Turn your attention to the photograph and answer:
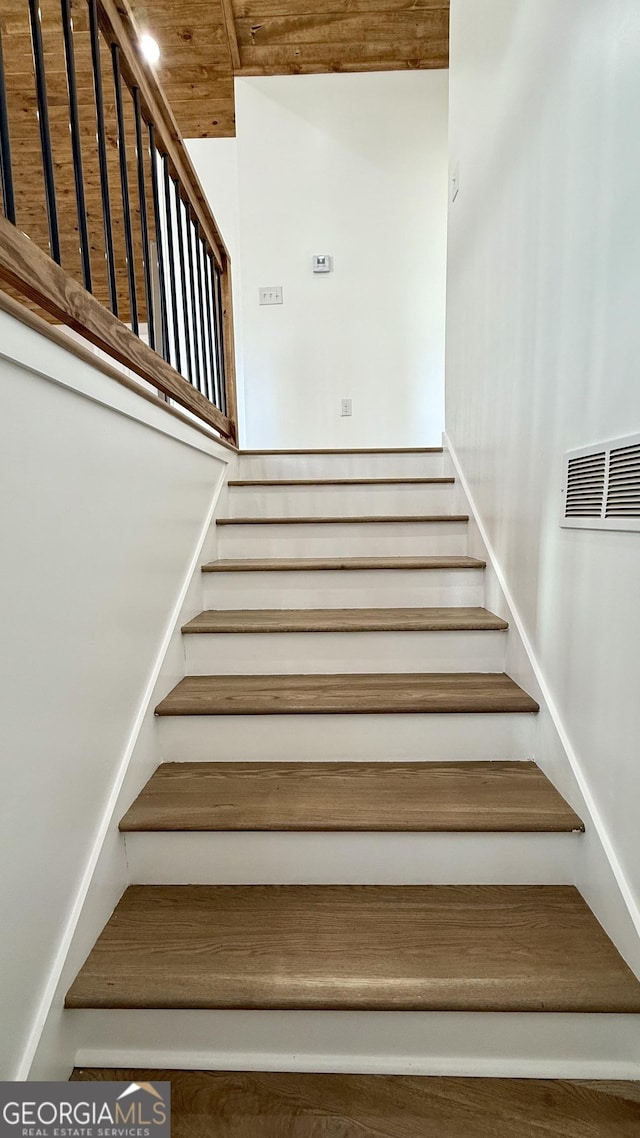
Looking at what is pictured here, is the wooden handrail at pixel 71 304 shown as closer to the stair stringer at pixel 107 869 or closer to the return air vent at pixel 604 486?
the stair stringer at pixel 107 869

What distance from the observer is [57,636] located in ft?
3.19

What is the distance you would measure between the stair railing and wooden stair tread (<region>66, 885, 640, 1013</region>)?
46.2 inches

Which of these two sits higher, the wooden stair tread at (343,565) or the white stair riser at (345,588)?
the wooden stair tread at (343,565)

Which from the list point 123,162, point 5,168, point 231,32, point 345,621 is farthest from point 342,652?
point 231,32

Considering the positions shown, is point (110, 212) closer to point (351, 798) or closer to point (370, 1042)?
point (351, 798)

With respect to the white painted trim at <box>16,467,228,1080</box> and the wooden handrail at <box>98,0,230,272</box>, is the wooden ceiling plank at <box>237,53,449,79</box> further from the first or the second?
the white painted trim at <box>16,467,228,1080</box>

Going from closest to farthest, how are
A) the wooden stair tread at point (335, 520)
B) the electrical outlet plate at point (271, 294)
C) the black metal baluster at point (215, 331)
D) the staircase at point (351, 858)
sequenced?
the staircase at point (351, 858) < the wooden stair tread at point (335, 520) < the black metal baluster at point (215, 331) < the electrical outlet plate at point (271, 294)

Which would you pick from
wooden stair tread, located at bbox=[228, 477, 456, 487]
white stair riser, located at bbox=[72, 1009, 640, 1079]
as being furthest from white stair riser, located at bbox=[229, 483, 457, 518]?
white stair riser, located at bbox=[72, 1009, 640, 1079]

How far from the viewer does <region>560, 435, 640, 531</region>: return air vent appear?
97 cm

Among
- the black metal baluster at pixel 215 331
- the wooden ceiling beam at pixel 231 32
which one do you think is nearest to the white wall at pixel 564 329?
the black metal baluster at pixel 215 331

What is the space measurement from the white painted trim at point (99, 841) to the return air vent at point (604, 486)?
105cm

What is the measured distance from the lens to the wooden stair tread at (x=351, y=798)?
1.16 meters

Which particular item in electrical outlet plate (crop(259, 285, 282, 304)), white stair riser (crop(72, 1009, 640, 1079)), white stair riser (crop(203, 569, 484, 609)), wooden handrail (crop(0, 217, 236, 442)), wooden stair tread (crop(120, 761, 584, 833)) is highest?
electrical outlet plate (crop(259, 285, 282, 304))

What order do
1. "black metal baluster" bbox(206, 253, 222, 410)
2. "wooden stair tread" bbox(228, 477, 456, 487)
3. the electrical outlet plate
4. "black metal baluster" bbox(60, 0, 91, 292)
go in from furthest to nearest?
1. the electrical outlet plate
2. "black metal baluster" bbox(206, 253, 222, 410)
3. "wooden stair tread" bbox(228, 477, 456, 487)
4. "black metal baluster" bbox(60, 0, 91, 292)
